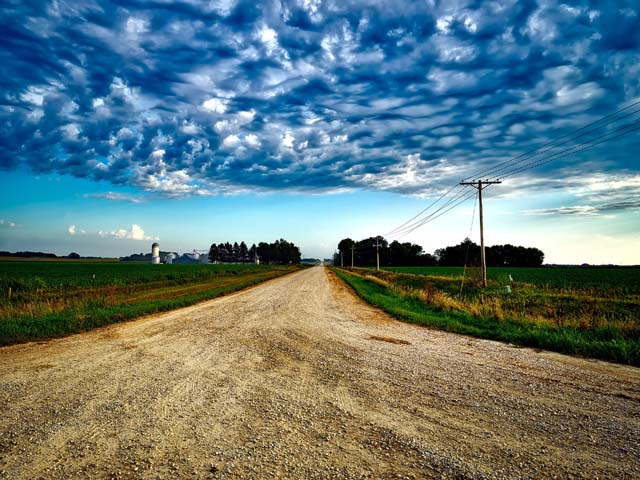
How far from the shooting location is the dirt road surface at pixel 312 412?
3.73m

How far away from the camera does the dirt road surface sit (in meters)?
3.73

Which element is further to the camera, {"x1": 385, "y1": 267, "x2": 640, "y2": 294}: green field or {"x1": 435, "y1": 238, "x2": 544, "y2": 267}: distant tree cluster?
{"x1": 435, "y1": 238, "x2": 544, "y2": 267}: distant tree cluster

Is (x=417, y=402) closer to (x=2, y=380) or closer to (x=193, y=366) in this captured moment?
(x=193, y=366)

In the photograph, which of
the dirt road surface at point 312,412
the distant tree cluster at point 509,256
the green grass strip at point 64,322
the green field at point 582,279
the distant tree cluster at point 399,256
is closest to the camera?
the dirt road surface at point 312,412

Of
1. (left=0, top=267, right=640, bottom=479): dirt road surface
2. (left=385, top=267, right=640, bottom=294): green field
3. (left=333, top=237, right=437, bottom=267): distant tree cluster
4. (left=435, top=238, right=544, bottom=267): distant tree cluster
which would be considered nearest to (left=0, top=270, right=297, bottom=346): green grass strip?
(left=0, top=267, right=640, bottom=479): dirt road surface

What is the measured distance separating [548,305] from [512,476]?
59.2 ft

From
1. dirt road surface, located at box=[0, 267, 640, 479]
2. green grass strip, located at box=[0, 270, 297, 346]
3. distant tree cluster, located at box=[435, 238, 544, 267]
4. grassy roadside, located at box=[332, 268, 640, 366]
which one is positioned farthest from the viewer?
distant tree cluster, located at box=[435, 238, 544, 267]

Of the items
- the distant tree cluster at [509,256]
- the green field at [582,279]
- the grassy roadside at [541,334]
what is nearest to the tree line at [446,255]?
the distant tree cluster at [509,256]

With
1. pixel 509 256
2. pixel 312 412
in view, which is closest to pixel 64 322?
pixel 312 412

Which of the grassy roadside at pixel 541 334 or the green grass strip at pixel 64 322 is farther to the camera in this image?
the green grass strip at pixel 64 322

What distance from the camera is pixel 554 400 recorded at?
18.1ft

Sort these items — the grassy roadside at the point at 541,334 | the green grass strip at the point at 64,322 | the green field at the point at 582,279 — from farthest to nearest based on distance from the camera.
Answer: the green field at the point at 582,279, the green grass strip at the point at 64,322, the grassy roadside at the point at 541,334

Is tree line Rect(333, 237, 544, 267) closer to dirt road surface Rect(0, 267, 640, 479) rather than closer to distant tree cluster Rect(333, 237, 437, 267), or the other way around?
distant tree cluster Rect(333, 237, 437, 267)

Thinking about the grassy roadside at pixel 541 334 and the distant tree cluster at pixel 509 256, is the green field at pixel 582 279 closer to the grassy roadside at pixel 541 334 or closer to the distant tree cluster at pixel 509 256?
the grassy roadside at pixel 541 334
